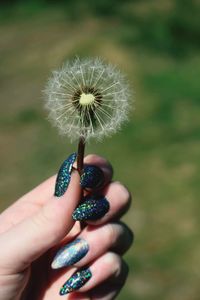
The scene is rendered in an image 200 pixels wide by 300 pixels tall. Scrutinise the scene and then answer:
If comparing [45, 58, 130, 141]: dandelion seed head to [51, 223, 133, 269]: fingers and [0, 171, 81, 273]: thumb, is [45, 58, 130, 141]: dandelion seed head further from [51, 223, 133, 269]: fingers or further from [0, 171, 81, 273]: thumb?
[51, 223, 133, 269]: fingers

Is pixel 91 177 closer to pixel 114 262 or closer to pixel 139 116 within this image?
pixel 114 262

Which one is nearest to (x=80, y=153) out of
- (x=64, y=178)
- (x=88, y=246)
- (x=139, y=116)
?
(x=64, y=178)

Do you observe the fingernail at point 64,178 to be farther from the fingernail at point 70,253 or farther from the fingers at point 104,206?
the fingernail at point 70,253

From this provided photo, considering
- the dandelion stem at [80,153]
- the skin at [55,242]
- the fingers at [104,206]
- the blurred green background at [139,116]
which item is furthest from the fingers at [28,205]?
the blurred green background at [139,116]

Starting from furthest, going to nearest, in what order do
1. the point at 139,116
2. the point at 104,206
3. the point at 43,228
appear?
the point at 139,116, the point at 104,206, the point at 43,228

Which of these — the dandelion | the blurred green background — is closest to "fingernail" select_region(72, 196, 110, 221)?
the dandelion

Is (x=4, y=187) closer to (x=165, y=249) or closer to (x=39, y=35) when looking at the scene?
(x=165, y=249)

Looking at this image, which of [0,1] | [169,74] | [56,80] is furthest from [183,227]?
[0,1]
